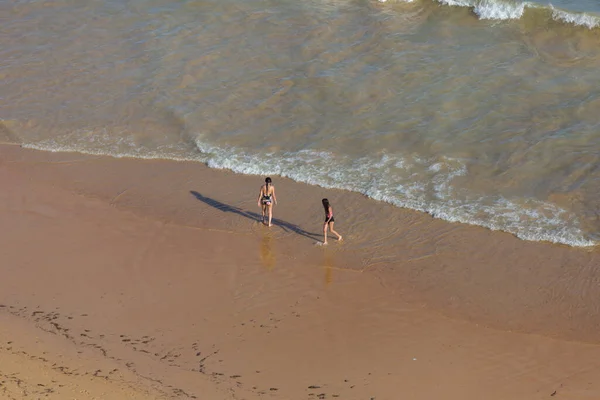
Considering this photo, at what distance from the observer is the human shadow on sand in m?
13.7

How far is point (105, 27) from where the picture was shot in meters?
22.5

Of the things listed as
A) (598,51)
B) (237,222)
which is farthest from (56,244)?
(598,51)

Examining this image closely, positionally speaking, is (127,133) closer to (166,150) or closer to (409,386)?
(166,150)

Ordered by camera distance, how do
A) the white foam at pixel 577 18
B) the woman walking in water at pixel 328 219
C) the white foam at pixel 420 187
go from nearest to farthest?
1. the woman walking in water at pixel 328 219
2. the white foam at pixel 420 187
3. the white foam at pixel 577 18

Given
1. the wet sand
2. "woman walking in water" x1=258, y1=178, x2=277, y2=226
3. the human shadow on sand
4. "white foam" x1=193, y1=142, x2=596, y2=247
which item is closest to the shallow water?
"white foam" x1=193, y1=142, x2=596, y2=247

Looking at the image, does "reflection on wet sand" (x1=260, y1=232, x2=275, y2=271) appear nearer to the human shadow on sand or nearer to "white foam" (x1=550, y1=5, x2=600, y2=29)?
the human shadow on sand

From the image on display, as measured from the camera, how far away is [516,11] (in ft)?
70.2

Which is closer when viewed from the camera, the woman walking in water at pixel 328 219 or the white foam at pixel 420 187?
the woman walking in water at pixel 328 219

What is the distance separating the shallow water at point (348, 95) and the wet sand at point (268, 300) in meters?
1.03

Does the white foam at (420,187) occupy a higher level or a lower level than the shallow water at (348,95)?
lower

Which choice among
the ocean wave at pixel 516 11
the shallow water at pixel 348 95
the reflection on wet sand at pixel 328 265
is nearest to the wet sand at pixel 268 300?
the reflection on wet sand at pixel 328 265

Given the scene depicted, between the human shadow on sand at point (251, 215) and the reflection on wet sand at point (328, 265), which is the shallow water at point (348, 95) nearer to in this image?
the human shadow on sand at point (251, 215)

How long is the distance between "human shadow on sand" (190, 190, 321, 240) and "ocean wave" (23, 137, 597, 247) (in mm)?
1276

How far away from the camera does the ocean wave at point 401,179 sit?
1375 cm
